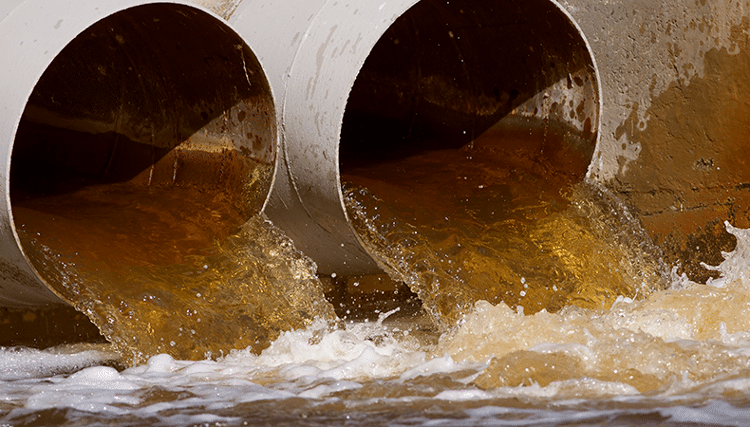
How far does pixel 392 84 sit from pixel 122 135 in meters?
1.54

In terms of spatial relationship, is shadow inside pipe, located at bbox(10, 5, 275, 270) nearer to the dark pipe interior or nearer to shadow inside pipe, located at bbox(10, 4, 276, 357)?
shadow inside pipe, located at bbox(10, 4, 276, 357)

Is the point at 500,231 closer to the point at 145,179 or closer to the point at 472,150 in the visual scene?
the point at 472,150

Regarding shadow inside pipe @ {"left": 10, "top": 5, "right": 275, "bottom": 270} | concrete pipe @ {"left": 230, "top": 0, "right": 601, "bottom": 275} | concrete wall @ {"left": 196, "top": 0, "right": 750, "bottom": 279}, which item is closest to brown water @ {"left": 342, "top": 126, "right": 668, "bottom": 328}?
concrete pipe @ {"left": 230, "top": 0, "right": 601, "bottom": 275}

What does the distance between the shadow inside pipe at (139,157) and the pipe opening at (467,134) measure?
0.63 meters

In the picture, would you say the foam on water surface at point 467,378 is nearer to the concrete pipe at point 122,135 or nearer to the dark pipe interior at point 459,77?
the concrete pipe at point 122,135

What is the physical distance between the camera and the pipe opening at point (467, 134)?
3625 mm

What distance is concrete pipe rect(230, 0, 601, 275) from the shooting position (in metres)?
3.33

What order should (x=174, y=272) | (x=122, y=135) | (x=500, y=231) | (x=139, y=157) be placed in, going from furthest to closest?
1. (x=122, y=135)
2. (x=139, y=157)
3. (x=500, y=231)
4. (x=174, y=272)

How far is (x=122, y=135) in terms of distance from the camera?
15.2ft

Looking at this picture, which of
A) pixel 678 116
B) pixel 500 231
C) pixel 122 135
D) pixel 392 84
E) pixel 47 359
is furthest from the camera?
pixel 392 84

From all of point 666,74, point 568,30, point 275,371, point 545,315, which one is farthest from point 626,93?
point 275,371

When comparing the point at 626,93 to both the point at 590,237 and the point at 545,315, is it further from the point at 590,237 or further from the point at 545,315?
the point at 545,315

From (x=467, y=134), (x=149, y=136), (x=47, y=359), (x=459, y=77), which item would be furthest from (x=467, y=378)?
(x=149, y=136)

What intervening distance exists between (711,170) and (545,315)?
5.94ft
